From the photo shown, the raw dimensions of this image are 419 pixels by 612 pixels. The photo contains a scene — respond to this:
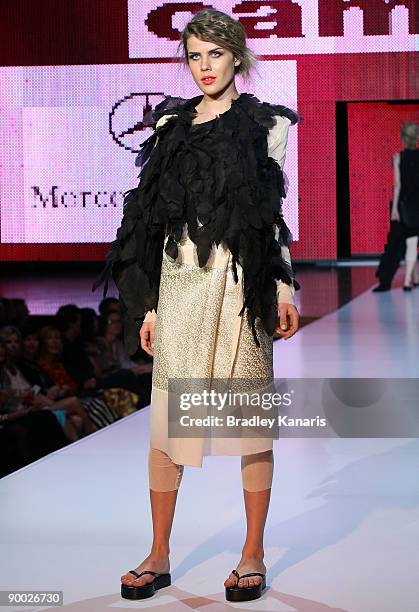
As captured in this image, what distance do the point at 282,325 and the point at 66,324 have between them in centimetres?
346

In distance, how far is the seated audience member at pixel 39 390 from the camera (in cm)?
452

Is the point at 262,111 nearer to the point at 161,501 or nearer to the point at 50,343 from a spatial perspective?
the point at 161,501

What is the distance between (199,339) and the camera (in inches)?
88.4

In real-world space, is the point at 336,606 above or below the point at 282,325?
below

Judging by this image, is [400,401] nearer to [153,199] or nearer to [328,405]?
[328,405]

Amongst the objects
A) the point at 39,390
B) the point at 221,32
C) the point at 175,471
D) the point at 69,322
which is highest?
the point at 221,32

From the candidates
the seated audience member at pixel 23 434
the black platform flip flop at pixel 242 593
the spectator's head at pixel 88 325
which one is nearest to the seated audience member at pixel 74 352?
the spectator's head at pixel 88 325

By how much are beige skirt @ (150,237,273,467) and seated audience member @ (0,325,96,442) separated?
2.12 metres

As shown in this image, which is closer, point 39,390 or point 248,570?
point 248,570

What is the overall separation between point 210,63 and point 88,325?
3.79 metres

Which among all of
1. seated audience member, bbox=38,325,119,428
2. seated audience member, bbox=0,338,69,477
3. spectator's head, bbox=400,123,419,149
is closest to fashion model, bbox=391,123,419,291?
spectator's head, bbox=400,123,419,149

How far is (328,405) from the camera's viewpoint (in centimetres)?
449

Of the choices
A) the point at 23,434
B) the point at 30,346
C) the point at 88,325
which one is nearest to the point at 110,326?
the point at 88,325

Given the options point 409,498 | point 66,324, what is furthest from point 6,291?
point 409,498
